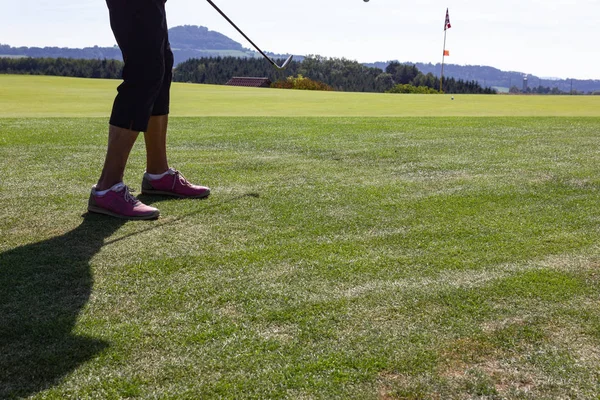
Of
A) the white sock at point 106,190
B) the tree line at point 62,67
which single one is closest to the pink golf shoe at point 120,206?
the white sock at point 106,190

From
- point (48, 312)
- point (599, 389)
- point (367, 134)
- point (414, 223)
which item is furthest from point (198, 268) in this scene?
point (367, 134)

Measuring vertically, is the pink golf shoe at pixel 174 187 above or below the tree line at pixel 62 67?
below

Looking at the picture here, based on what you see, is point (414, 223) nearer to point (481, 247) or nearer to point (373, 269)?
point (481, 247)

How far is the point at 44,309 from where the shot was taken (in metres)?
2.00

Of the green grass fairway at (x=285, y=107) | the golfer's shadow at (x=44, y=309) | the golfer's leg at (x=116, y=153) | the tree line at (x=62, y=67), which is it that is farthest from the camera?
the tree line at (x=62, y=67)

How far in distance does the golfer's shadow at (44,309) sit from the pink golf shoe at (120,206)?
0.84 feet

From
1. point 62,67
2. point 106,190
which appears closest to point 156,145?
point 106,190

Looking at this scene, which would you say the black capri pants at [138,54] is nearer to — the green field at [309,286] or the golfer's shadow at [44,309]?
the green field at [309,286]

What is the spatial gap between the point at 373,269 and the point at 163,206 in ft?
4.98

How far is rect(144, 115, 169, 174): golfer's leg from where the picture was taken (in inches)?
148

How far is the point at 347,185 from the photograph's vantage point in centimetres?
399

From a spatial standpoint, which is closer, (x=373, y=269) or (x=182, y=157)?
(x=373, y=269)

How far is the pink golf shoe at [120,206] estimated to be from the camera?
10.4 feet

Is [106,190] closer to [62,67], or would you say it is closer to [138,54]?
[138,54]
